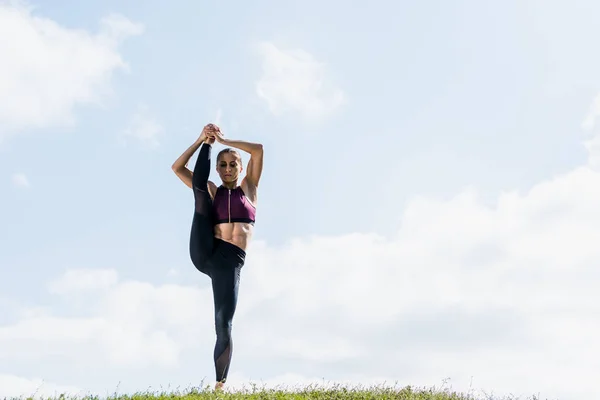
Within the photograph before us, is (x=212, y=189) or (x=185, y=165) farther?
(x=185, y=165)

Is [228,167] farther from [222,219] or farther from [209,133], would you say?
[222,219]

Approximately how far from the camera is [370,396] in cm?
1332

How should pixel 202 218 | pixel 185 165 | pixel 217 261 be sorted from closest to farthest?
1. pixel 217 261
2. pixel 202 218
3. pixel 185 165

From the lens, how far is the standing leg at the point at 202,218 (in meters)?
12.9

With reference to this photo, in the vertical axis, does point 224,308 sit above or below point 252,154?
below

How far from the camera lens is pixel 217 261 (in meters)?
12.9

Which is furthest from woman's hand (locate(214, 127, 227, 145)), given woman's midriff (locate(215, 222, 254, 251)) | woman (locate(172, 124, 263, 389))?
woman's midriff (locate(215, 222, 254, 251))

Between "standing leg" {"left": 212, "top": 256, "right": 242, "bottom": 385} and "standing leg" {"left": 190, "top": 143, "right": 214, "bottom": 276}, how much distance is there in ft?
1.11

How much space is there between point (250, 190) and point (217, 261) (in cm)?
148

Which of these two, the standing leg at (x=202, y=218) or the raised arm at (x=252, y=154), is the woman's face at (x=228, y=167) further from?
the standing leg at (x=202, y=218)

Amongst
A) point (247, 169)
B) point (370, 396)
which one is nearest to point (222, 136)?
point (247, 169)

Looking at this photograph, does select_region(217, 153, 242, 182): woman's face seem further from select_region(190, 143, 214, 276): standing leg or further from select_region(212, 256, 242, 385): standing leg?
select_region(212, 256, 242, 385): standing leg

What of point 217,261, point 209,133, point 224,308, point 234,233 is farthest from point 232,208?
point 224,308

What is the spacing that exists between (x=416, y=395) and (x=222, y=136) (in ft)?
19.4
